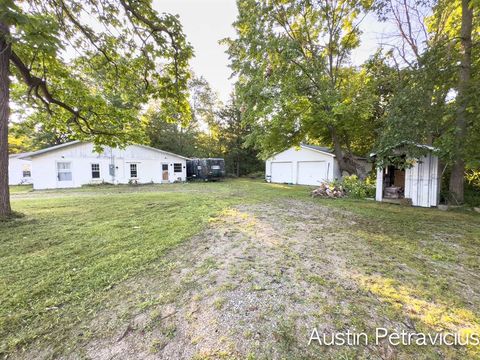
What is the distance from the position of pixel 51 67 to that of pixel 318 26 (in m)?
11.6

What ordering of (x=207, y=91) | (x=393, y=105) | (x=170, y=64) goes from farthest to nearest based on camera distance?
(x=207, y=91) < (x=170, y=64) < (x=393, y=105)

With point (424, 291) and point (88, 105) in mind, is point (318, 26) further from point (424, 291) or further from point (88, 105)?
point (424, 291)

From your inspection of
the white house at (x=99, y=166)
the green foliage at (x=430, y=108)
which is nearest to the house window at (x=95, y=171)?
the white house at (x=99, y=166)

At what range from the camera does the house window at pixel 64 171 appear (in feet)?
50.1

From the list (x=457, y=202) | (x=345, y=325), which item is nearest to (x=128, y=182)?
(x=345, y=325)

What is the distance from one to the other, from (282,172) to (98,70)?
1550 centimetres

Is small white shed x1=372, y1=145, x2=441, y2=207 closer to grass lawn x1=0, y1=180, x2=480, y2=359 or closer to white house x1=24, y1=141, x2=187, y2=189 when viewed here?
grass lawn x1=0, y1=180, x2=480, y2=359

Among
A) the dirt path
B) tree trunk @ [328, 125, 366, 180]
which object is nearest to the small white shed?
tree trunk @ [328, 125, 366, 180]

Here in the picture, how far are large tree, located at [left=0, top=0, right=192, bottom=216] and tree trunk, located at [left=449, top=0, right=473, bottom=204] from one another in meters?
7.42

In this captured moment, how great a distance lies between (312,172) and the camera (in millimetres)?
16531

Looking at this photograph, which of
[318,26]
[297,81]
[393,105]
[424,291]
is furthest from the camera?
[318,26]

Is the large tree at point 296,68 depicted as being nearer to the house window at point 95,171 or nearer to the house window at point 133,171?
the house window at point 133,171

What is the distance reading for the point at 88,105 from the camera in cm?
650

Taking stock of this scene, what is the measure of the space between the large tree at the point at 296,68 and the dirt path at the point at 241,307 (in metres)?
7.70
